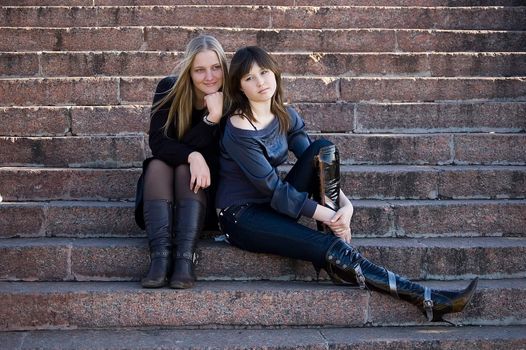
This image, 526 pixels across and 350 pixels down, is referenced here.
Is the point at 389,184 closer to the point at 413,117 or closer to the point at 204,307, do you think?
the point at 413,117

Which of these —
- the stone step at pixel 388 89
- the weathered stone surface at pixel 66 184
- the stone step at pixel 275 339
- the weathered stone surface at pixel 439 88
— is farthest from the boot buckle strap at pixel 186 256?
the weathered stone surface at pixel 439 88

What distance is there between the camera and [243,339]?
11.3ft

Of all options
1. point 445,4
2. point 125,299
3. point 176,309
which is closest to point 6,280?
point 125,299

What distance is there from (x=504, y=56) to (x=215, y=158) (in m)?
2.91

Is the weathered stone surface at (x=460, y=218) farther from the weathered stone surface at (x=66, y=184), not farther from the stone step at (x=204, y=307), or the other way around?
the weathered stone surface at (x=66, y=184)

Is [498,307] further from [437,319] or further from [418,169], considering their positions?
[418,169]

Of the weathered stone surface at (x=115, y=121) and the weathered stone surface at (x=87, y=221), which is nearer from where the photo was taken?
the weathered stone surface at (x=87, y=221)

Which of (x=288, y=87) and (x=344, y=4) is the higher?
(x=344, y=4)

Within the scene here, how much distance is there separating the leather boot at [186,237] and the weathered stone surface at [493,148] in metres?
1.96

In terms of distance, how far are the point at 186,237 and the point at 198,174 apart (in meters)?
0.33

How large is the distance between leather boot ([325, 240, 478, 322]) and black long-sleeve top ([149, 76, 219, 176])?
0.86 metres

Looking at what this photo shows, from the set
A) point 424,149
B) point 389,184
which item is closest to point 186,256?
point 389,184

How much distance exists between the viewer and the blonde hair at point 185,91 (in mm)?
3934

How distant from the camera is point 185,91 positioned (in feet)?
13.0
